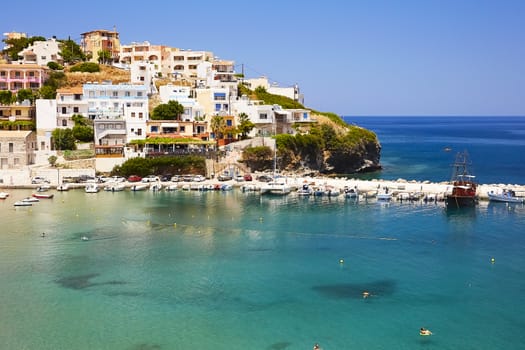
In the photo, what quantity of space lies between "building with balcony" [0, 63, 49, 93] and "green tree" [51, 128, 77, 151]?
50.9ft

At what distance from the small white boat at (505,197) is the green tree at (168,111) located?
4148 centimetres

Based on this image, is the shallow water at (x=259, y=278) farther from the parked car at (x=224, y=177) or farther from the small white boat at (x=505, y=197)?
the parked car at (x=224, y=177)

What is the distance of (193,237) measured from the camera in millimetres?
50344

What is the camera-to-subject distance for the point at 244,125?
85625mm

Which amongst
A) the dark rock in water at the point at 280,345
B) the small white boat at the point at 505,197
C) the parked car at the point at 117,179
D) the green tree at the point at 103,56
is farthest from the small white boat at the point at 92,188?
the dark rock in water at the point at 280,345

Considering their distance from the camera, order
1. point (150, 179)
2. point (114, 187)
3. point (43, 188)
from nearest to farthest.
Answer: point (43, 188)
point (114, 187)
point (150, 179)

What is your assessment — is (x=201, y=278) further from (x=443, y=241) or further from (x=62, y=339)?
(x=443, y=241)

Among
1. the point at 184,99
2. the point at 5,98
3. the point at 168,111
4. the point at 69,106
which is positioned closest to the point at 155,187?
the point at 168,111

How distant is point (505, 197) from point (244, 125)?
3517 cm

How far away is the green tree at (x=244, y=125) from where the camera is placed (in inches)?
3371

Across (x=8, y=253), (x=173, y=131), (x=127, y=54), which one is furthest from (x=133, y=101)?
(x=8, y=253)

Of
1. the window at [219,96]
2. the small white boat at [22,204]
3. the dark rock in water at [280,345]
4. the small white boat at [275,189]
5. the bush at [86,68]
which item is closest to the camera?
the dark rock in water at [280,345]

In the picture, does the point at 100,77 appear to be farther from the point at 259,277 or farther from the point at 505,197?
the point at 259,277

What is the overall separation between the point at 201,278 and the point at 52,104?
52.7 metres
